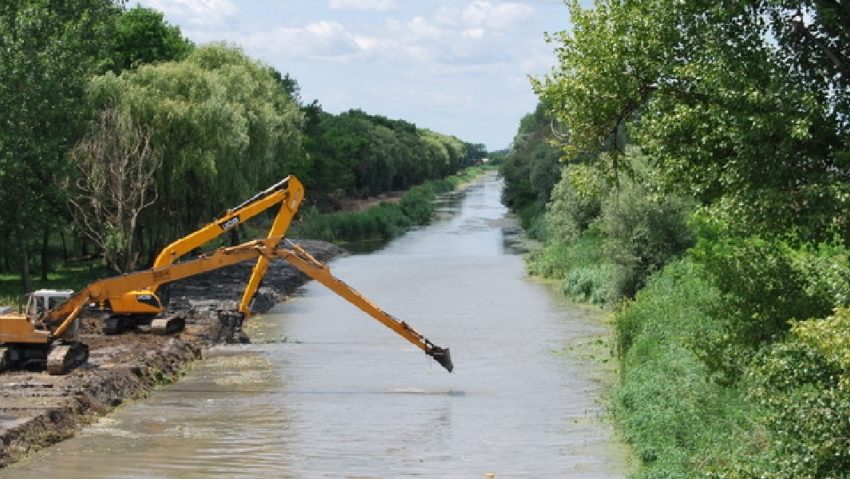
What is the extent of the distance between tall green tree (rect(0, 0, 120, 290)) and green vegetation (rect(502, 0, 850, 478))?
25382 millimetres

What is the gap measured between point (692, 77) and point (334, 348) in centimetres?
2286

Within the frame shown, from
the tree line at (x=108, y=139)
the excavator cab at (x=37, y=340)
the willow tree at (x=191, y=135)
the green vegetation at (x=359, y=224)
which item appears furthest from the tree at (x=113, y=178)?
the green vegetation at (x=359, y=224)

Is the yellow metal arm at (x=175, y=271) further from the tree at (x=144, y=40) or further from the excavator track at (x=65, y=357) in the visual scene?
the tree at (x=144, y=40)

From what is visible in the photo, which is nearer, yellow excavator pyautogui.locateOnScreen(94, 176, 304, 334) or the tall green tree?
yellow excavator pyautogui.locateOnScreen(94, 176, 304, 334)

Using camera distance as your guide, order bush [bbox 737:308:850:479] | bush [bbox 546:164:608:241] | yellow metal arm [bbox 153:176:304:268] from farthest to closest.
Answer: bush [bbox 546:164:608:241]
yellow metal arm [bbox 153:176:304:268]
bush [bbox 737:308:850:479]

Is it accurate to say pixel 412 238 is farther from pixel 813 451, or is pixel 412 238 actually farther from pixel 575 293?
pixel 813 451

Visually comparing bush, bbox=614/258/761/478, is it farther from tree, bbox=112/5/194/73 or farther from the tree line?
tree, bbox=112/5/194/73

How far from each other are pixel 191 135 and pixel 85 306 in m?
18.1

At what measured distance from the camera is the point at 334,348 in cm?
4128

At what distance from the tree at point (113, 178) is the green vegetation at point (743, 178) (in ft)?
87.4

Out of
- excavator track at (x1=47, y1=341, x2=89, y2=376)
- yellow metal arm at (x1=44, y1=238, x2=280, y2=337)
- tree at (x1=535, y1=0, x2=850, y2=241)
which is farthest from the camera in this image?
yellow metal arm at (x1=44, y1=238, x2=280, y2=337)

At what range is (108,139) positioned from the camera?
48219 millimetres

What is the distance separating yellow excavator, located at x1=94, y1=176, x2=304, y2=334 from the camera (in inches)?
1437

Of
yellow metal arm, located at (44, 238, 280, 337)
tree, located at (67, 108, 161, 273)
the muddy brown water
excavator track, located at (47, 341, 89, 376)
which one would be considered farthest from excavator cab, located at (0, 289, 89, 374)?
tree, located at (67, 108, 161, 273)
